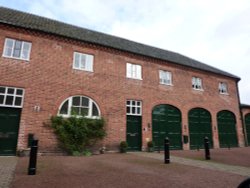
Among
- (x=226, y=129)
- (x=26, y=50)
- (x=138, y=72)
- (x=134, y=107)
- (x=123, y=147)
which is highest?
(x=26, y=50)

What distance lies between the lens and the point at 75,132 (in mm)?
11188

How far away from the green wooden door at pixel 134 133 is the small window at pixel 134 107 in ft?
0.93

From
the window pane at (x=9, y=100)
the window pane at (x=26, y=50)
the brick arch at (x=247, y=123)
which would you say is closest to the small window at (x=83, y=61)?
the window pane at (x=26, y=50)

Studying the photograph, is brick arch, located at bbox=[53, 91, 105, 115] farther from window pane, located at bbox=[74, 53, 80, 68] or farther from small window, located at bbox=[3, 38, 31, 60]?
small window, located at bbox=[3, 38, 31, 60]

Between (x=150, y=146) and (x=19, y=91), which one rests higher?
(x=19, y=91)

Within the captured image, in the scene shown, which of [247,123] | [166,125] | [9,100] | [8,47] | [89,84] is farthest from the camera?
[247,123]

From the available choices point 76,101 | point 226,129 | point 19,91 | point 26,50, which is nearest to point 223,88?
point 226,129

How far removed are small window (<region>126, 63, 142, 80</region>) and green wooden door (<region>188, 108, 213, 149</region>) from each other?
549 cm

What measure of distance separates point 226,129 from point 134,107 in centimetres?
1002

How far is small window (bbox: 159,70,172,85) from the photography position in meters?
15.9

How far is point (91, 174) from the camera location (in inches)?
240

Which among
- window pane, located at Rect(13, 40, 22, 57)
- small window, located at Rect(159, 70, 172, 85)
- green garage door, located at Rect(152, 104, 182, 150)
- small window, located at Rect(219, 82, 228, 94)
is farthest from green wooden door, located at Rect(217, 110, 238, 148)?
window pane, located at Rect(13, 40, 22, 57)

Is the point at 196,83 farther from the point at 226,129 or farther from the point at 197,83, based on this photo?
the point at 226,129

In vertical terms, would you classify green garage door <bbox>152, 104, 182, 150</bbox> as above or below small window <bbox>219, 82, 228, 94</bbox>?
below
